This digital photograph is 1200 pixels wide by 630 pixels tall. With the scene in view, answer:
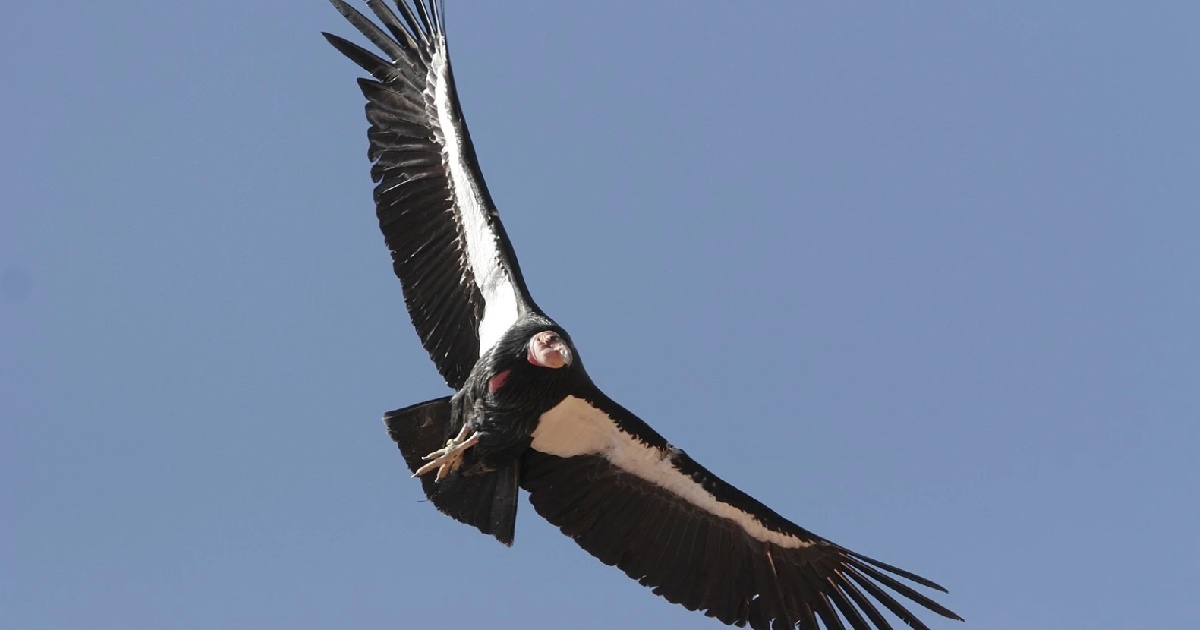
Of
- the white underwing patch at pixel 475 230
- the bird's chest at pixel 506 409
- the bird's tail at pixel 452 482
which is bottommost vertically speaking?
the bird's tail at pixel 452 482

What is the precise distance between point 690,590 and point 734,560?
1.29 feet

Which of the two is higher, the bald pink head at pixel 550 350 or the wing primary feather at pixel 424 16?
the wing primary feather at pixel 424 16

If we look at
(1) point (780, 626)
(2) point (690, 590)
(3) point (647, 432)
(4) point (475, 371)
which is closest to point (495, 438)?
(4) point (475, 371)

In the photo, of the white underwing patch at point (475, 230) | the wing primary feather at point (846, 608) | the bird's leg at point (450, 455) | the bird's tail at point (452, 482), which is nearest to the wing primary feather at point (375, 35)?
the white underwing patch at point (475, 230)

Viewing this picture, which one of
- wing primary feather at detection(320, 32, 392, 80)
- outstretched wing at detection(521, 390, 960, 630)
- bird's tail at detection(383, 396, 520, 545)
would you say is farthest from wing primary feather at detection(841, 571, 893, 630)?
wing primary feather at detection(320, 32, 392, 80)

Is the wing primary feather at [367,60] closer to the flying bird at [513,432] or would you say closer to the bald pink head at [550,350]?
the flying bird at [513,432]

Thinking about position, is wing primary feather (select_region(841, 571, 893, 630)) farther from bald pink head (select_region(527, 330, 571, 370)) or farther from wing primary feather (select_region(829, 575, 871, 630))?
bald pink head (select_region(527, 330, 571, 370))

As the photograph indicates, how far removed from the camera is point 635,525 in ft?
34.2

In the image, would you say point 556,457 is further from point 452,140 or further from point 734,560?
point 452,140

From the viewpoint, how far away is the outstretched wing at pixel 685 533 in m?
10.3

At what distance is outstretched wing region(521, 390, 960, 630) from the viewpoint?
1031 cm

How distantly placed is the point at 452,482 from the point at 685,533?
1.76 meters

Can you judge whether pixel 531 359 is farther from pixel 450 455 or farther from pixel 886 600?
pixel 886 600

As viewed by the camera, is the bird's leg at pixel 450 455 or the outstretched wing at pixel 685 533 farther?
the outstretched wing at pixel 685 533
